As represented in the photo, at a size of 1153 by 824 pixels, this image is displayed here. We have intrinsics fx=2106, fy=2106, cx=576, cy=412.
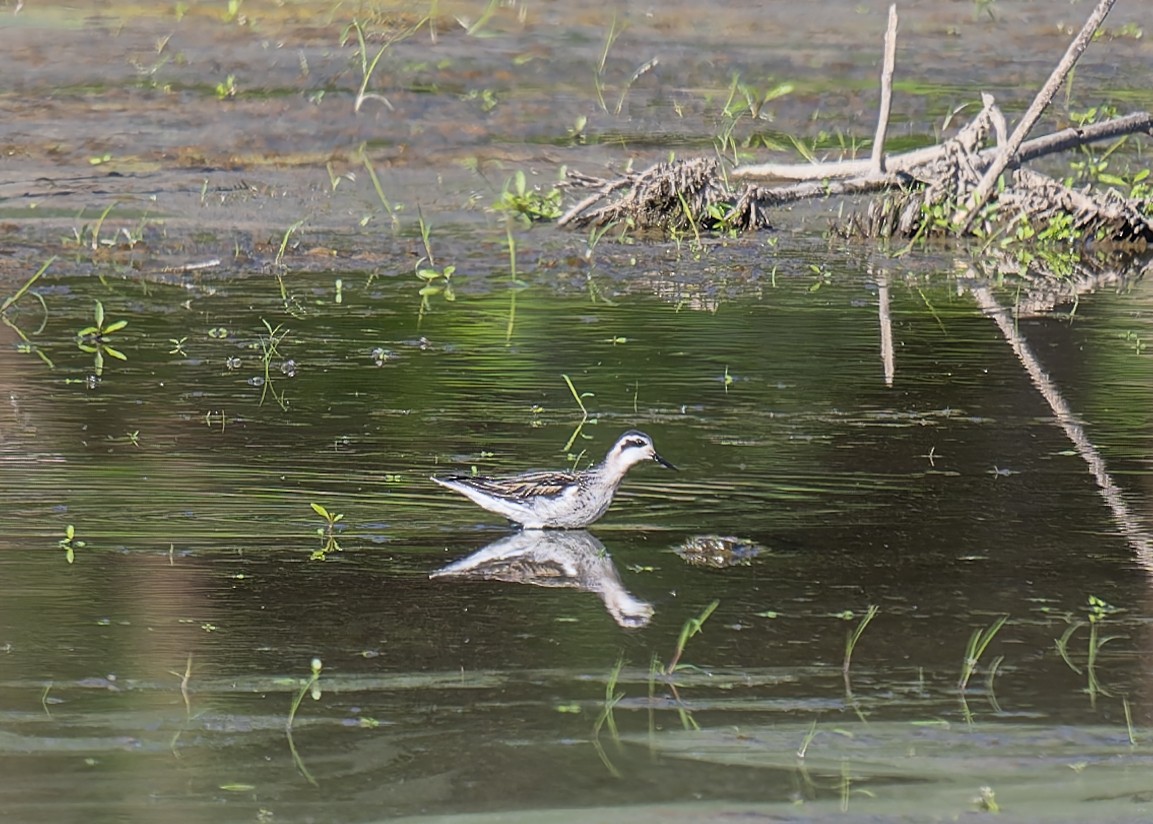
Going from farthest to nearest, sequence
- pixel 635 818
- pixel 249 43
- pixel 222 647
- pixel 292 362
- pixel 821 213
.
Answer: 1. pixel 249 43
2. pixel 821 213
3. pixel 292 362
4. pixel 222 647
5. pixel 635 818

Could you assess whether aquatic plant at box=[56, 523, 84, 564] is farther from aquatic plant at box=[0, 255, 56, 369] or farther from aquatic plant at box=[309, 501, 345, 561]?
aquatic plant at box=[0, 255, 56, 369]

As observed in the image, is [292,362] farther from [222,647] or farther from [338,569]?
[222,647]

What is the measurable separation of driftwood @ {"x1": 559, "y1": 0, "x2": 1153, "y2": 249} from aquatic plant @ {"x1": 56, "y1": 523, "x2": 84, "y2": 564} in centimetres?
714

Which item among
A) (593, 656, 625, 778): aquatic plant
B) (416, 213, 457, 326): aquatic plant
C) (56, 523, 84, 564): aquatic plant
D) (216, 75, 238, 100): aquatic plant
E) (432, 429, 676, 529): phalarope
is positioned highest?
(593, 656, 625, 778): aquatic plant

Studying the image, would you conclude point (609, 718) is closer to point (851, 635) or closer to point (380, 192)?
point (851, 635)

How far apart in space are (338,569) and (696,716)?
1.51 metres

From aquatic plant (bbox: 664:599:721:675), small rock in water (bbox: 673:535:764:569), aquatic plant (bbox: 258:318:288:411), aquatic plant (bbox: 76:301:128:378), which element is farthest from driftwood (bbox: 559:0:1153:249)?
aquatic plant (bbox: 664:599:721:675)

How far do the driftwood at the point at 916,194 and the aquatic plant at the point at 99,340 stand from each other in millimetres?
4102

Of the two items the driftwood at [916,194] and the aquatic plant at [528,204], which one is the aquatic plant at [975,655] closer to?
the driftwood at [916,194]

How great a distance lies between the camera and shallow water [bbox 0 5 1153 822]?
4.64 metres

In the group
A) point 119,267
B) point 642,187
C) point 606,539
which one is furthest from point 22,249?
point 606,539

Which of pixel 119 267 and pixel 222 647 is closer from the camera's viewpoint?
pixel 222 647

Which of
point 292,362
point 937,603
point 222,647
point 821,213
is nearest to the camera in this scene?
point 222,647

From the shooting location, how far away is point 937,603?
5.82 m
